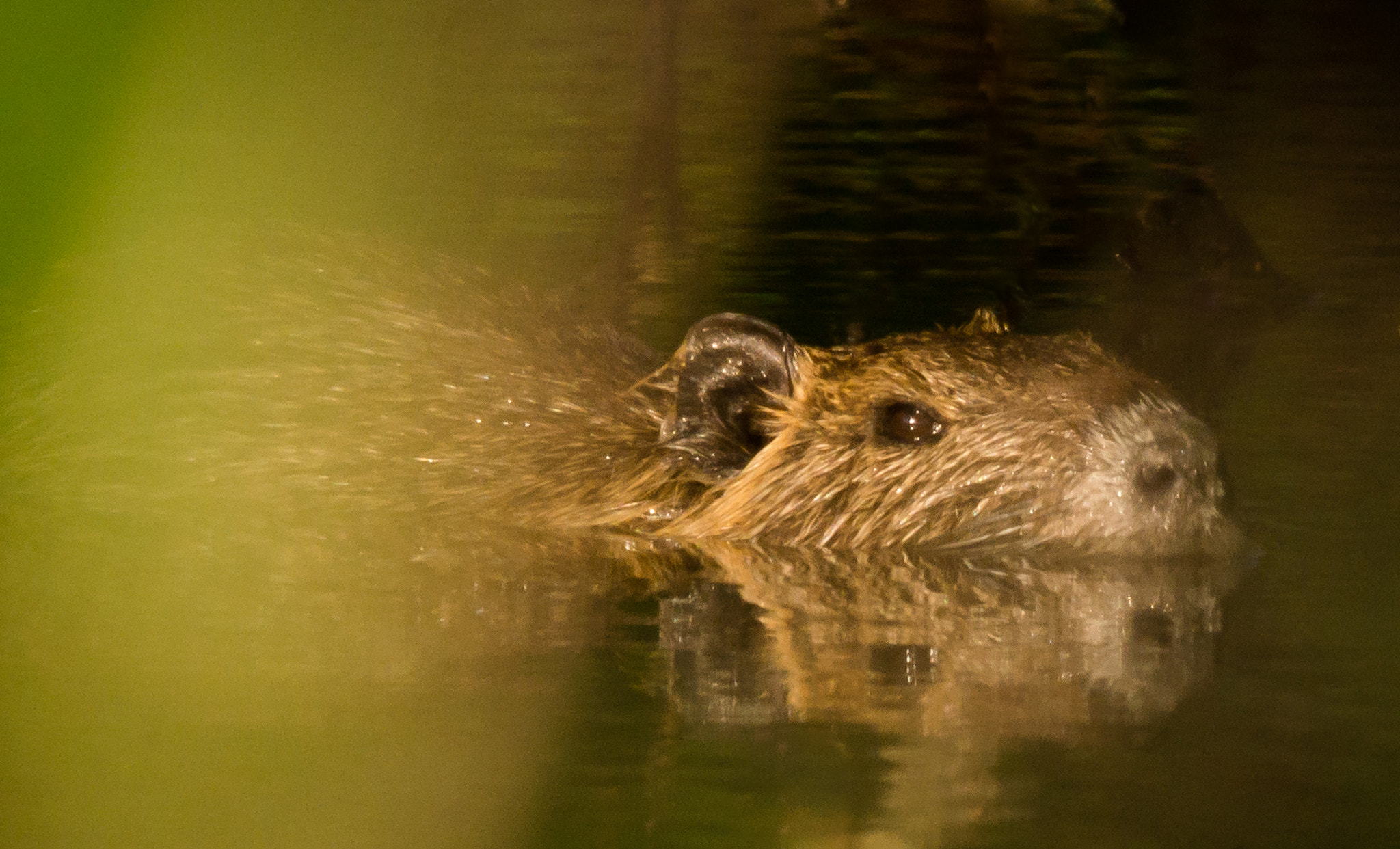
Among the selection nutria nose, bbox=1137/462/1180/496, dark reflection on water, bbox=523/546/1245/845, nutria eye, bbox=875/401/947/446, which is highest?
nutria eye, bbox=875/401/947/446

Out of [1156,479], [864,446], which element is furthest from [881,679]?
[864,446]

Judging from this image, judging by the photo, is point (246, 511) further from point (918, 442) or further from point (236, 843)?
point (236, 843)

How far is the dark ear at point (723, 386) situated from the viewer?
198 inches

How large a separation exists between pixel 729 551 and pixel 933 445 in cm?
65

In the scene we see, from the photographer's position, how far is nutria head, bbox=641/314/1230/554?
4.54 metres

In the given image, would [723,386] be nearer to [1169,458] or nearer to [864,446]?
[864,446]

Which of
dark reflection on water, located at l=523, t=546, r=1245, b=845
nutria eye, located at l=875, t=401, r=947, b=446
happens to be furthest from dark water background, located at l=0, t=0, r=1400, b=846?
nutria eye, located at l=875, t=401, r=947, b=446

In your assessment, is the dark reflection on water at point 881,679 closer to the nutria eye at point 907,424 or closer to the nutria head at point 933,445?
the nutria head at point 933,445

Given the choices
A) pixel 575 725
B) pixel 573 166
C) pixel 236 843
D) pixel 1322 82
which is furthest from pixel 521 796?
pixel 1322 82

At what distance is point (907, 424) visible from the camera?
196 inches

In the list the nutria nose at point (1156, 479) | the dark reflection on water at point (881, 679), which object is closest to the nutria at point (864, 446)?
the nutria nose at point (1156, 479)

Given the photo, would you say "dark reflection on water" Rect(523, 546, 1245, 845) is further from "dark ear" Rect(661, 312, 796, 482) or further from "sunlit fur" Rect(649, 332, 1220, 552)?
"dark ear" Rect(661, 312, 796, 482)

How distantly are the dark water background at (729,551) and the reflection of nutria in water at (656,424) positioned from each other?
3.9 inches

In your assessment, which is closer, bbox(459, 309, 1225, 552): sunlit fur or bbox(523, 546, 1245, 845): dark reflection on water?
bbox(523, 546, 1245, 845): dark reflection on water
